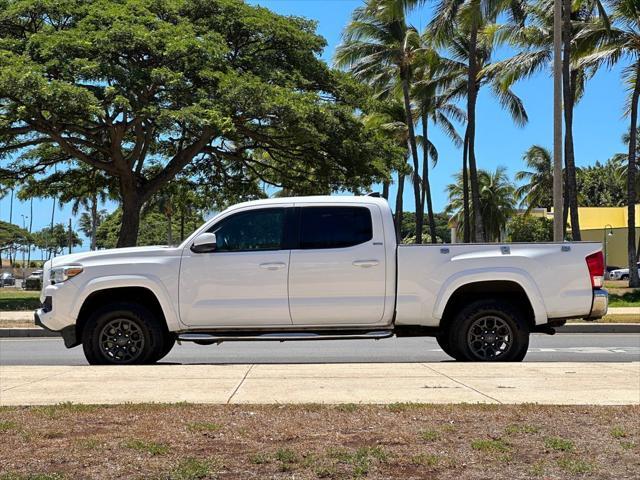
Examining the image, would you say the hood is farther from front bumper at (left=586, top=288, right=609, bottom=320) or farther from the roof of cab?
front bumper at (left=586, top=288, right=609, bottom=320)

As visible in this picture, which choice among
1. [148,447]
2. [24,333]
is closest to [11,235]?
[24,333]

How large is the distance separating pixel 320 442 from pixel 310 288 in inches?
135

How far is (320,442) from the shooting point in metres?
4.79

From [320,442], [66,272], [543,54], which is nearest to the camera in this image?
[320,442]

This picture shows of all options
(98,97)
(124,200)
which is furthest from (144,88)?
(124,200)

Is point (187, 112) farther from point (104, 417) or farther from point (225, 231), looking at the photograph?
point (104, 417)

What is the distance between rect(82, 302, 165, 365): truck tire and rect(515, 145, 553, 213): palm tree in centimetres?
5245

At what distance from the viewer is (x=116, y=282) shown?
8.15 meters

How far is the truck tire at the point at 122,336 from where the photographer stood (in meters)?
8.21

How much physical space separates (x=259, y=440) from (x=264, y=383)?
2.15 meters

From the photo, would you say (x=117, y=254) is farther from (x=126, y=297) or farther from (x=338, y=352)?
(x=338, y=352)

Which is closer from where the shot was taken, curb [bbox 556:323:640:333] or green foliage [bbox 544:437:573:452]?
green foliage [bbox 544:437:573:452]

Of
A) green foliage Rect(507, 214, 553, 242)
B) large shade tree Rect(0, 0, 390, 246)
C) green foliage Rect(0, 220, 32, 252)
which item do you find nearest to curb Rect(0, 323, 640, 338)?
large shade tree Rect(0, 0, 390, 246)

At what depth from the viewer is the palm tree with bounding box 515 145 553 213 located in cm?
5744
